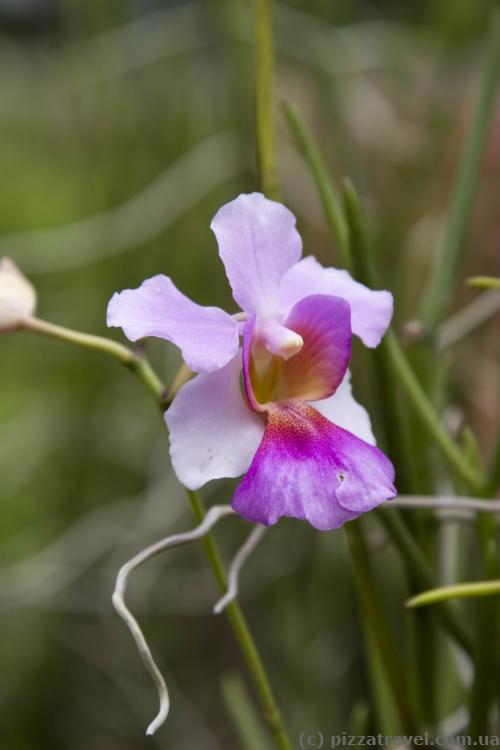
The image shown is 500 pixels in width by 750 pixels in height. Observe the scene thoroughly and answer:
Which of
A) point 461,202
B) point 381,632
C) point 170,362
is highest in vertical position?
point 461,202

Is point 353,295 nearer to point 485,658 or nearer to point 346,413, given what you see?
point 346,413

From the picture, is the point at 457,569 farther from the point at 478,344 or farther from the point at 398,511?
the point at 478,344

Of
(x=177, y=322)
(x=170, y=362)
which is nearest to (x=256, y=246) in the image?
(x=177, y=322)

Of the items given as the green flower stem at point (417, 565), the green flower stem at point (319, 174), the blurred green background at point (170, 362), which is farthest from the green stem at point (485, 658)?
the blurred green background at point (170, 362)

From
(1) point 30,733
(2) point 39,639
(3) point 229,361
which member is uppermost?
(3) point 229,361

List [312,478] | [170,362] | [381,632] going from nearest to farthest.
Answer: [312,478]
[381,632]
[170,362]

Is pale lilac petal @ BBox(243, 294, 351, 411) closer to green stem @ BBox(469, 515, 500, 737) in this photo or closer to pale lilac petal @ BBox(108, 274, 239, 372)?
pale lilac petal @ BBox(108, 274, 239, 372)

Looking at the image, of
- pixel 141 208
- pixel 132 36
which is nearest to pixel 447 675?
pixel 141 208
